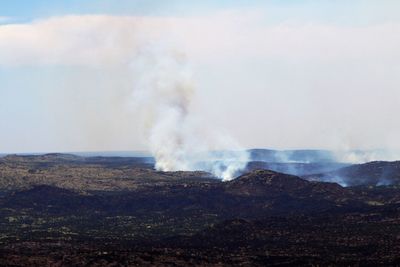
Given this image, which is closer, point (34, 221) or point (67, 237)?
point (67, 237)

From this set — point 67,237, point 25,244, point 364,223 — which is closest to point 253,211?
point 364,223

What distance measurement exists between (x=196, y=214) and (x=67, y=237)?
173ft

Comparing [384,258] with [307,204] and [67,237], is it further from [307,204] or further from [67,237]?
[307,204]

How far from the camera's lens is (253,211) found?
7653 inches

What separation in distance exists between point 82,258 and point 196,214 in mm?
82119

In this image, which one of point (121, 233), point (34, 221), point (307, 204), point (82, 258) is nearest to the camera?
point (82, 258)

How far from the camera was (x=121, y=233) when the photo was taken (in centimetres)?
15912

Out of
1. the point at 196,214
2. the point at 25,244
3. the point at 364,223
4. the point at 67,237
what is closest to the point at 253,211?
the point at 196,214

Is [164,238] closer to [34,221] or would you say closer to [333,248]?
[333,248]

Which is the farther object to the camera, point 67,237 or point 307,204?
point 307,204

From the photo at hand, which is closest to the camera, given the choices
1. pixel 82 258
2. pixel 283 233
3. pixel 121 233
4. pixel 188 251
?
pixel 82 258

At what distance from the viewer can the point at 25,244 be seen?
424 feet

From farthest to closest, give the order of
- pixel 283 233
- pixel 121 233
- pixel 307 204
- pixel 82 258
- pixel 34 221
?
1. pixel 307 204
2. pixel 34 221
3. pixel 121 233
4. pixel 283 233
5. pixel 82 258

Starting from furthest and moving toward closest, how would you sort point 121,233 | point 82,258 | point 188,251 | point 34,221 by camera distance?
point 34,221 → point 121,233 → point 188,251 → point 82,258
